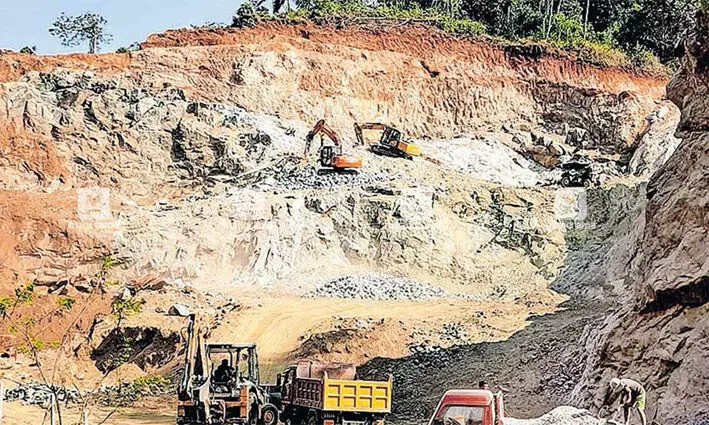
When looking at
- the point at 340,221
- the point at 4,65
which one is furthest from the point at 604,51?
the point at 4,65

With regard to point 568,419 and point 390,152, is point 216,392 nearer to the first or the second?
point 568,419

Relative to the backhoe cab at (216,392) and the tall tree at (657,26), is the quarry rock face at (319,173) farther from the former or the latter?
the tall tree at (657,26)

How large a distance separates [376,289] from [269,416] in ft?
48.3

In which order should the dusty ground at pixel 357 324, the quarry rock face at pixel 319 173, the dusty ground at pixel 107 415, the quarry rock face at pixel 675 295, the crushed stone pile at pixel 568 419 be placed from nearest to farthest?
the crushed stone pile at pixel 568 419
the quarry rock face at pixel 675 295
the dusty ground at pixel 107 415
the dusty ground at pixel 357 324
the quarry rock face at pixel 319 173

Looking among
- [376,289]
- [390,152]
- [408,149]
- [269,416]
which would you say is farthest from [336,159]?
[269,416]

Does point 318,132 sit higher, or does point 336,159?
point 318,132

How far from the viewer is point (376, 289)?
3158cm

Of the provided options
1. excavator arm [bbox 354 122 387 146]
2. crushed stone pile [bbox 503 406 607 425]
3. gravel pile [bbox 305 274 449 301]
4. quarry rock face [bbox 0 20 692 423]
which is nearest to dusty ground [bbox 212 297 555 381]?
gravel pile [bbox 305 274 449 301]

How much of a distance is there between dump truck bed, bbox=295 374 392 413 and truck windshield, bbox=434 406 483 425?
590 centimetres

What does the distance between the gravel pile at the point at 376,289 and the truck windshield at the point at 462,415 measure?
20.2 meters

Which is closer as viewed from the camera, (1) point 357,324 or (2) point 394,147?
(1) point 357,324

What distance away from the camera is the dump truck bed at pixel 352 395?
16344 mm

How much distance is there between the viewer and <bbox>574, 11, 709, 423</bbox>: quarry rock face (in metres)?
12.4

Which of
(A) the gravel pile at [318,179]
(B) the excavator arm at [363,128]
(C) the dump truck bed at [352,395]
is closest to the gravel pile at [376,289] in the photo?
(A) the gravel pile at [318,179]
